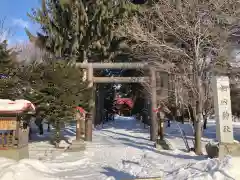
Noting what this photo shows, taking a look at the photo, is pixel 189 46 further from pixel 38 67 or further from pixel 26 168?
pixel 26 168

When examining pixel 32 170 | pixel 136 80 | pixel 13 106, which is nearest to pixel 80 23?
pixel 136 80

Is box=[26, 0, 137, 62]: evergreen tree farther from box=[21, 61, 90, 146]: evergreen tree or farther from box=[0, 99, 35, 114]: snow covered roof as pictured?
box=[0, 99, 35, 114]: snow covered roof

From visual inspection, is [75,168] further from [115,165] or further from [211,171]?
[211,171]

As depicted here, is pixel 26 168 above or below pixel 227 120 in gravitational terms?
below

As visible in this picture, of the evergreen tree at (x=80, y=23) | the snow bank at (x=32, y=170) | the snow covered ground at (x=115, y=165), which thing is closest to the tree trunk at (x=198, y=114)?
the snow covered ground at (x=115, y=165)

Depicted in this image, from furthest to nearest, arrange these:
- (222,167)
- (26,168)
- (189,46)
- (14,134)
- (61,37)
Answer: (61,37)
(189,46)
(14,134)
(26,168)
(222,167)

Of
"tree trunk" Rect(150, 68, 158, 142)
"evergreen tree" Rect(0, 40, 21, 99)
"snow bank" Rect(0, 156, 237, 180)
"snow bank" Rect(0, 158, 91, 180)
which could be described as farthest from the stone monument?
"evergreen tree" Rect(0, 40, 21, 99)

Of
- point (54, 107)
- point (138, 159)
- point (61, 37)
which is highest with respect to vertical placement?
point (61, 37)

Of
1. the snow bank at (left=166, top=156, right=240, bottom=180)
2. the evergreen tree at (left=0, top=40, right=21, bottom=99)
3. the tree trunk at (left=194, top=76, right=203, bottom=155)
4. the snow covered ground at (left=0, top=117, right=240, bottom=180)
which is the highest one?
the evergreen tree at (left=0, top=40, right=21, bottom=99)

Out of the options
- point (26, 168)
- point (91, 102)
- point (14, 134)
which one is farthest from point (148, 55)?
point (26, 168)

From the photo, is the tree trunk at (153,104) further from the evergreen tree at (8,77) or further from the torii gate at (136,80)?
the evergreen tree at (8,77)

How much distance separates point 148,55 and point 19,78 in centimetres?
605

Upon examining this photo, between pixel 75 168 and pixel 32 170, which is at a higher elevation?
pixel 32 170

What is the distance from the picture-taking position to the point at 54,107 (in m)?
12.0
